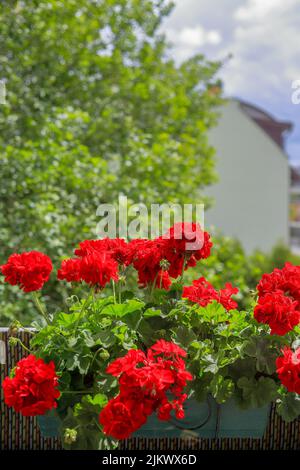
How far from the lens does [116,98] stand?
199 inches

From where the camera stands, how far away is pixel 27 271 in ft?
4.80

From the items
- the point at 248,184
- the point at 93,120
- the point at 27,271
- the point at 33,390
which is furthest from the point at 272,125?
the point at 33,390

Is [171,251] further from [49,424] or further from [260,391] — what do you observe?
[49,424]

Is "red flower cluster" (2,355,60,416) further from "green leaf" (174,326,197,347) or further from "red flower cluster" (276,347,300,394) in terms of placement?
"red flower cluster" (276,347,300,394)

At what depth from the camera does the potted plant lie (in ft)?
4.00

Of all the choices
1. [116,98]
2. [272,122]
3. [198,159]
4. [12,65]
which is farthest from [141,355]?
[272,122]

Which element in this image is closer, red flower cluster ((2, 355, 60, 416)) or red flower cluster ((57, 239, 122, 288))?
red flower cluster ((2, 355, 60, 416))

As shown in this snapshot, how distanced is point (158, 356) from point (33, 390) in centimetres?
31

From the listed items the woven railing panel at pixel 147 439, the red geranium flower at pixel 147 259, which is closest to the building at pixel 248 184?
the woven railing panel at pixel 147 439

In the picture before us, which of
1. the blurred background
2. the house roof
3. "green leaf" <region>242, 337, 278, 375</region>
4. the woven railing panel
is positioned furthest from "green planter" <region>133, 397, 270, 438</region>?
the house roof

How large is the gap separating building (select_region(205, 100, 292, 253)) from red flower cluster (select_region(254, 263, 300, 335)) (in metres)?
15.9

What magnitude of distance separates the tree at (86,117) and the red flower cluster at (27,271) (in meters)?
1.97

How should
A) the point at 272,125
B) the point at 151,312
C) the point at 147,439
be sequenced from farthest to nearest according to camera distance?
the point at 272,125, the point at 147,439, the point at 151,312

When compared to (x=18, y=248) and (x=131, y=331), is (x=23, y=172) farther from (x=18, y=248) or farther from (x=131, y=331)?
(x=131, y=331)
